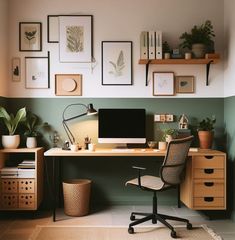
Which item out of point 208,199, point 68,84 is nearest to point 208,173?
point 208,199

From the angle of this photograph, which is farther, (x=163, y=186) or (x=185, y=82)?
(x=185, y=82)

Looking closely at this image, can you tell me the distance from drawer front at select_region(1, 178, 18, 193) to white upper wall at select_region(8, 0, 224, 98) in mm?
1132

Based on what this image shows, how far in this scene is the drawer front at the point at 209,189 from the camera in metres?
3.76

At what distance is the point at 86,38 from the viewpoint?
432 centimetres

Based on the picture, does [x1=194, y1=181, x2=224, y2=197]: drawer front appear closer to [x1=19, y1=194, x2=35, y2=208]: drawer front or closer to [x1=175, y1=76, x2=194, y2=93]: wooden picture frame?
[x1=175, y1=76, x2=194, y2=93]: wooden picture frame

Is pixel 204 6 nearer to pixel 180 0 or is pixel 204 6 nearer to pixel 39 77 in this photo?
pixel 180 0

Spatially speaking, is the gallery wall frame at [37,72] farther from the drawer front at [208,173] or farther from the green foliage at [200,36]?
the drawer front at [208,173]

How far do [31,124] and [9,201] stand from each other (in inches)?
39.3

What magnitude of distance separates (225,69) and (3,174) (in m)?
3.02

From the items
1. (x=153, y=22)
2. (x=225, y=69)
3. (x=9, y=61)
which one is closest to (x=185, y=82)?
(x=225, y=69)

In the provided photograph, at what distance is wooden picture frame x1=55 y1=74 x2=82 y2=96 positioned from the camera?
4.32 meters

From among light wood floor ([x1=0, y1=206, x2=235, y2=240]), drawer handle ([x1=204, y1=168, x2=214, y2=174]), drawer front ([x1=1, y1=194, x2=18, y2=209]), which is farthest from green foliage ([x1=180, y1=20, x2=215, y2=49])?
drawer front ([x1=1, y1=194, x2=18, y2=209])

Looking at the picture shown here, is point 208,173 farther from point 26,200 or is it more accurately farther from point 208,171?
point 26,200

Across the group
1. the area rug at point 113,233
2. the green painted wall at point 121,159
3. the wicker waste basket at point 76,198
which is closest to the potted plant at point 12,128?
the green painted wall at point 121,159
